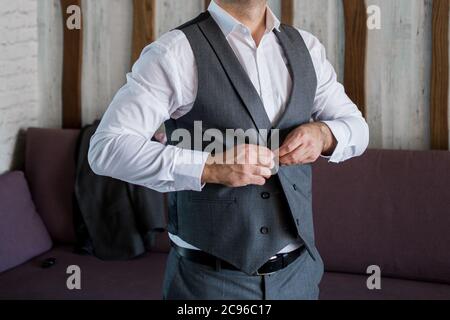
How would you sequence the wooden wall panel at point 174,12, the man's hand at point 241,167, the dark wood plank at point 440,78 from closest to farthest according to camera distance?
1. the man's hand at point 241,167
2. the dark wood plank at point 440,78
3. the wooden wall panel at point 174,12

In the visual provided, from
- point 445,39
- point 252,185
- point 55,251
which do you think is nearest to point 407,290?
point 445,39

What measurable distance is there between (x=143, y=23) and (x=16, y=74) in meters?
0.65

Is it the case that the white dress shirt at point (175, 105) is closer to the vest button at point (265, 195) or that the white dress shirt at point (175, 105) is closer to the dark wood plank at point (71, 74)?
the vest button at point (265, 195)

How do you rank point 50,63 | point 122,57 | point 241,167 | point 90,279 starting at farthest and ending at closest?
1. point 50,63
2. point 122,57
3. point 90,279
4. point 241,167

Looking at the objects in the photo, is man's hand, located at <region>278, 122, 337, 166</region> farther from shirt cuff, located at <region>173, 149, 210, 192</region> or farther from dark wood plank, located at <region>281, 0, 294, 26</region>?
dark wood plank, located at <region>281, 0, 294, 26</region>

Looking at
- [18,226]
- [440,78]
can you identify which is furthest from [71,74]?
[440,78]

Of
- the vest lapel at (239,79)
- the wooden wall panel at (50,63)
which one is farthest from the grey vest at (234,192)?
the wooden wall panel at (50,63)

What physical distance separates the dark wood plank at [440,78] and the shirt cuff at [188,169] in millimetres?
1548

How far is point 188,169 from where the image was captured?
111cm

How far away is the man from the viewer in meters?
1.12

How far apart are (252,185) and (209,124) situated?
0.51ft

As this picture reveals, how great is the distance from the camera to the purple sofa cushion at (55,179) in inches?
104

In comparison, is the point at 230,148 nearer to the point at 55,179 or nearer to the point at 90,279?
the point at 90,279

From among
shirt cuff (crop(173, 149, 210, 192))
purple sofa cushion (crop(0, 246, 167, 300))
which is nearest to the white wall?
purple sofa cushion (crop(0, 246, 167, 300))
